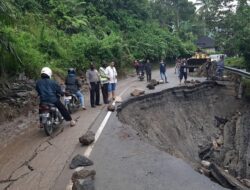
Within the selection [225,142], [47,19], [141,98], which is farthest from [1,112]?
[47,19]

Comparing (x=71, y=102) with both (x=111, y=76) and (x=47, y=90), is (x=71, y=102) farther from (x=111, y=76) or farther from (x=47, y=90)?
(x=47, y=90)

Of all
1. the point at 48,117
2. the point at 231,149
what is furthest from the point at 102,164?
the point at 231,149

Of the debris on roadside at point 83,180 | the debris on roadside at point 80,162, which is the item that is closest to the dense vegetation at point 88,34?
the debris on roadside at point 80,162

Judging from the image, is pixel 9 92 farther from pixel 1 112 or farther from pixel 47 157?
pixel 47 157

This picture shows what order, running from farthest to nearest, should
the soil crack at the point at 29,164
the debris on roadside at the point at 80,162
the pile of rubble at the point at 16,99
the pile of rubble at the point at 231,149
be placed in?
the pile of rubble at the point at 231,149 → the pile of rubble at the point at 16,99 → the debris on roadside at the point at 80,162 → the soil crack at the point at 29,164

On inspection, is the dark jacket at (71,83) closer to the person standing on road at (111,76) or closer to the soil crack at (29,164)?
the person standing on road at (111,76)

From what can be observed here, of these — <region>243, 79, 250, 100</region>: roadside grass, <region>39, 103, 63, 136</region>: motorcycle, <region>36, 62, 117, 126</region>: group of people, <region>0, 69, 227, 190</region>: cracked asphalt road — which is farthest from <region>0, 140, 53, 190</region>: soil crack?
<region>243, 79, 250, 100</region>: roadside grass

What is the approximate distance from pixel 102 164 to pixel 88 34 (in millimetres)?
25328

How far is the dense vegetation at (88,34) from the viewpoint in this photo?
1683 centimetres

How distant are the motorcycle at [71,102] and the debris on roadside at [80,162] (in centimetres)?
624

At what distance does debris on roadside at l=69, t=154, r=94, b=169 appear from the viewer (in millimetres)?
8328

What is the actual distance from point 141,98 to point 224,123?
26.9 ft

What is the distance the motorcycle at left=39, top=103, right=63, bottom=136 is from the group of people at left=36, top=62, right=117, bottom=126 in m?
0.17

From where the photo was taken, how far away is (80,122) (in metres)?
13.4
